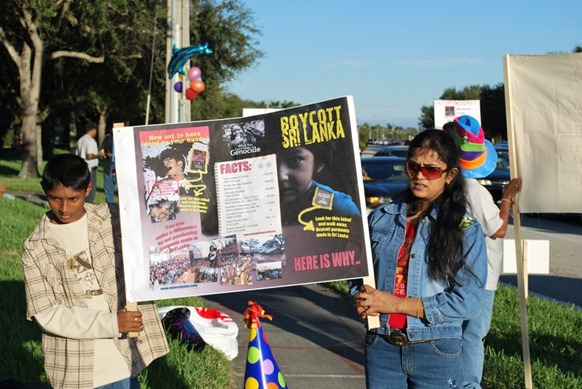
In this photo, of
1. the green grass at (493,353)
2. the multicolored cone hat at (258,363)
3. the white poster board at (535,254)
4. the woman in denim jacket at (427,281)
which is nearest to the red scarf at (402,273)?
the woman in denim jacket at (427,281)

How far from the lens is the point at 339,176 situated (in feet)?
12.3

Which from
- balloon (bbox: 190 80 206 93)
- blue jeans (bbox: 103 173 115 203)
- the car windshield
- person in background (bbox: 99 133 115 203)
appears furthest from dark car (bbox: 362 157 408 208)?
blue jeans (bbox: 103 173 115 203)

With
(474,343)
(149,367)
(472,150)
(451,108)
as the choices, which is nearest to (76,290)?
(474,343)

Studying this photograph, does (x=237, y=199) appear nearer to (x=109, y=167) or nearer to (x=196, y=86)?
(x=196, y=86)

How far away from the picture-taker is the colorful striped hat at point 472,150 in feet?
17.8

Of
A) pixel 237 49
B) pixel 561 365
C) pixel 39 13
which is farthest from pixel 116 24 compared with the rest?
pixel 561 365

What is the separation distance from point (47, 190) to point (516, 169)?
3.06 meters

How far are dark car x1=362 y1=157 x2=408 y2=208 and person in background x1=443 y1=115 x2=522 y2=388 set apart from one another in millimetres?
8920

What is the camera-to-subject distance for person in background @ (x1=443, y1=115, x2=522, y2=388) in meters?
4.82

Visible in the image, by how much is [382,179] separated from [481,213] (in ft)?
37.6

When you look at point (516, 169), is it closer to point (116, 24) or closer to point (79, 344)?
point (79, 344)

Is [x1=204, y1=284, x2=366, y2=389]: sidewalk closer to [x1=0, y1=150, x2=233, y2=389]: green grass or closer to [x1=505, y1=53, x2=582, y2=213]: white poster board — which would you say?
[x1=0, y1=150, x2=233, y2=389]: green grass

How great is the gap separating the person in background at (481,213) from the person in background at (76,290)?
1.83 meters

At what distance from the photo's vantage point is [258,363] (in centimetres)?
391
